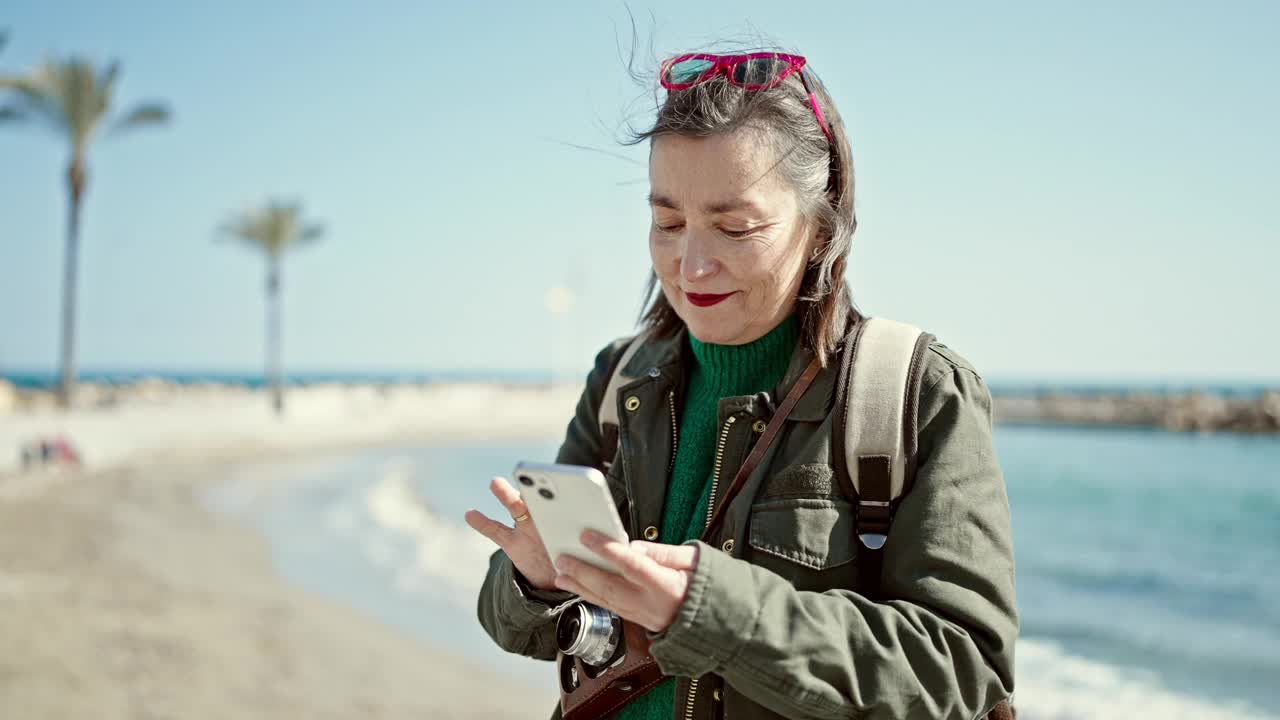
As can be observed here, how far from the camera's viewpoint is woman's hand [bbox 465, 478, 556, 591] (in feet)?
5.07

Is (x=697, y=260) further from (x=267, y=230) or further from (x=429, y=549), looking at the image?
(x=267, y=230)

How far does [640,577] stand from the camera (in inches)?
46.5

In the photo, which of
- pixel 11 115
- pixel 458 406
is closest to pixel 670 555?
pixel 11 115

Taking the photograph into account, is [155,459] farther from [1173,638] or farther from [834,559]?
[834,559]

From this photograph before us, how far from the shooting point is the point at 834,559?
144 cm

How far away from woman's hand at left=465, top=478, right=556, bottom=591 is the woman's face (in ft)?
1.36

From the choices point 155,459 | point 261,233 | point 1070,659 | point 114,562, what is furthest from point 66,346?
point 1070,659

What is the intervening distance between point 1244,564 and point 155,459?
18.6 metres

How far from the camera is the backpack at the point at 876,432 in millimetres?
1424

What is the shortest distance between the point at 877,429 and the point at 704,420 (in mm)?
376

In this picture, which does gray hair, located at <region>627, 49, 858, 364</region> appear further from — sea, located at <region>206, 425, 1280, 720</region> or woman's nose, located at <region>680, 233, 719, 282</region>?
sea, located at <region>206, 425, 1280, 720</region>

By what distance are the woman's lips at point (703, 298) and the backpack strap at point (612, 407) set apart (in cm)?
24

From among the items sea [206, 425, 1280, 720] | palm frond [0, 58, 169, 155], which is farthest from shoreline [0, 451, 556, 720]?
palm frond [0, 58, 169, 155]

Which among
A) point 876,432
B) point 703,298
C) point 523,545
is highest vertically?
point 703,298
